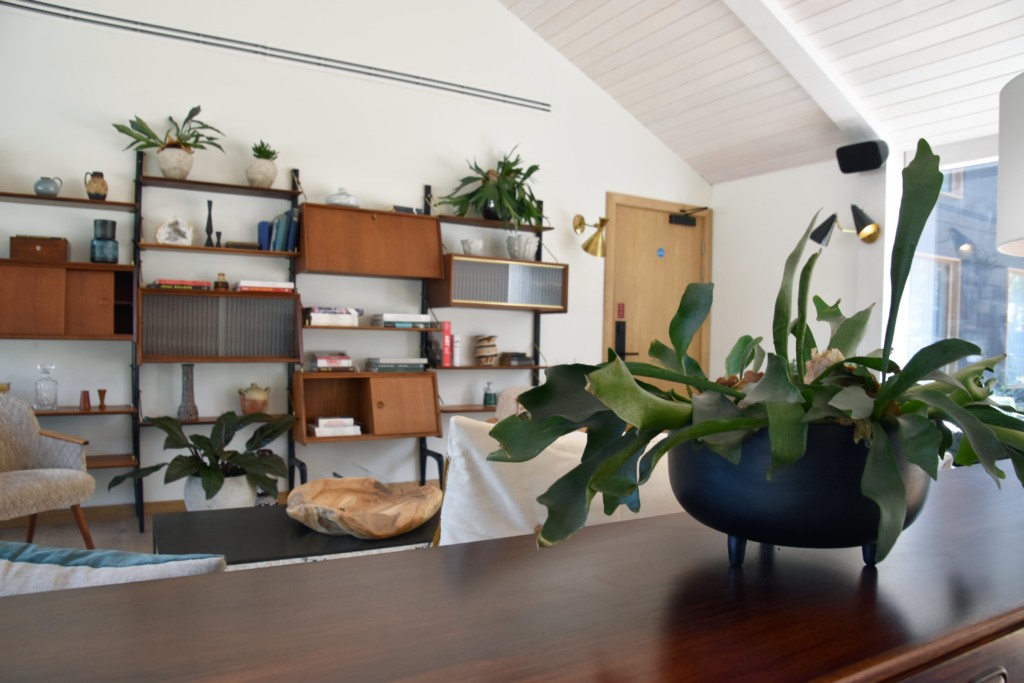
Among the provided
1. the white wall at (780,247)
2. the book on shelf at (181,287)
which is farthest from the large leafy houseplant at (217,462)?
the white wall at (780,247)

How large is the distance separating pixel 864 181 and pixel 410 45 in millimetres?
3330

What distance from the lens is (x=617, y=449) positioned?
31.0 inches

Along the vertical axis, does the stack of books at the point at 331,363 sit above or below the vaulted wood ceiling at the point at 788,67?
below

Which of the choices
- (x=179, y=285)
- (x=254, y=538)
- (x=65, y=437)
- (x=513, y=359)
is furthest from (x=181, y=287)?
(x=254, y=538)

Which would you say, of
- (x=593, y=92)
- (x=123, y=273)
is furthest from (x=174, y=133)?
(x=593, y=92)

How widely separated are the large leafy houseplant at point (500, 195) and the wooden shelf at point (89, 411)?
2347 millimetres

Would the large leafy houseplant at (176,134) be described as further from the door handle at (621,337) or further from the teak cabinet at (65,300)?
the door handle at (621,337)

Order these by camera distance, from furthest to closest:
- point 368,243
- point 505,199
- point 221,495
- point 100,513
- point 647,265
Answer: point 647,265 → point 505,199 → point 368,243 → point 100,513 → point 221,495

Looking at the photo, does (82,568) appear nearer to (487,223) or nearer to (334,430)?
(334,430)

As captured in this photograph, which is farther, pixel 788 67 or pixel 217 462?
pixel 788 67

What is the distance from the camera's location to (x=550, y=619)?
0.70 m

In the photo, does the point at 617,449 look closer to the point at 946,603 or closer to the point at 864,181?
the point at 946,603

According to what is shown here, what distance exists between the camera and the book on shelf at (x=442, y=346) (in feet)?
16.7

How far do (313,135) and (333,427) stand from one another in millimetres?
1902
